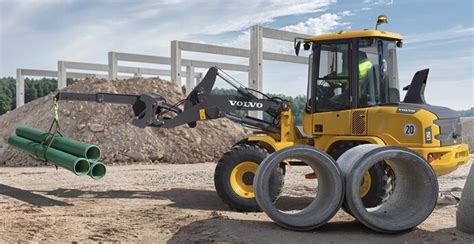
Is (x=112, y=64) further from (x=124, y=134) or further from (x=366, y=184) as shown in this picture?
(x=366, y=184)

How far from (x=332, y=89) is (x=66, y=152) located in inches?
189

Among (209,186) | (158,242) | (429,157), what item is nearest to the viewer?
(158,242)

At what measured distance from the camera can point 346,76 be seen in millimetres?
8391

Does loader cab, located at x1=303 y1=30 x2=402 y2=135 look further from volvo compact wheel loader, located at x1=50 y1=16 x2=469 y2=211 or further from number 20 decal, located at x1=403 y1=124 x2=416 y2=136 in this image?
number 20 decal, located at x1=403 y1=124 x2=416 y2=136

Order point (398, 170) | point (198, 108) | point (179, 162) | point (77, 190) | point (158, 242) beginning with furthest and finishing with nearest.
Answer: point (179, 162)
point (77, 190)
point (198, 108)
point (398, 170)
point (158, 242)

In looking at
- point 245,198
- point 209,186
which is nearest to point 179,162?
point 209,186

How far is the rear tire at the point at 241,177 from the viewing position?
26.8 ft

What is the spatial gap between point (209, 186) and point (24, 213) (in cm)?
437

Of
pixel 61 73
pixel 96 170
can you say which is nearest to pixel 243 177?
pixel 96 170

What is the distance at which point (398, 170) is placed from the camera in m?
7.39

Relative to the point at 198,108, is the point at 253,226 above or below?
below

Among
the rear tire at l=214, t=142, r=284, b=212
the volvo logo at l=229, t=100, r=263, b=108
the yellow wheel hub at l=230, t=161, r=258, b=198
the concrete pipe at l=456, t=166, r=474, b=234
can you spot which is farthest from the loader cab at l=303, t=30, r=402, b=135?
the concrete pipe at l=456, t=166, r=474, b=234

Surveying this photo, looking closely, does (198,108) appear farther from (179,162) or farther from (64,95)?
(179,162)

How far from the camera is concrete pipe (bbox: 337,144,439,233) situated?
21.1 ft
